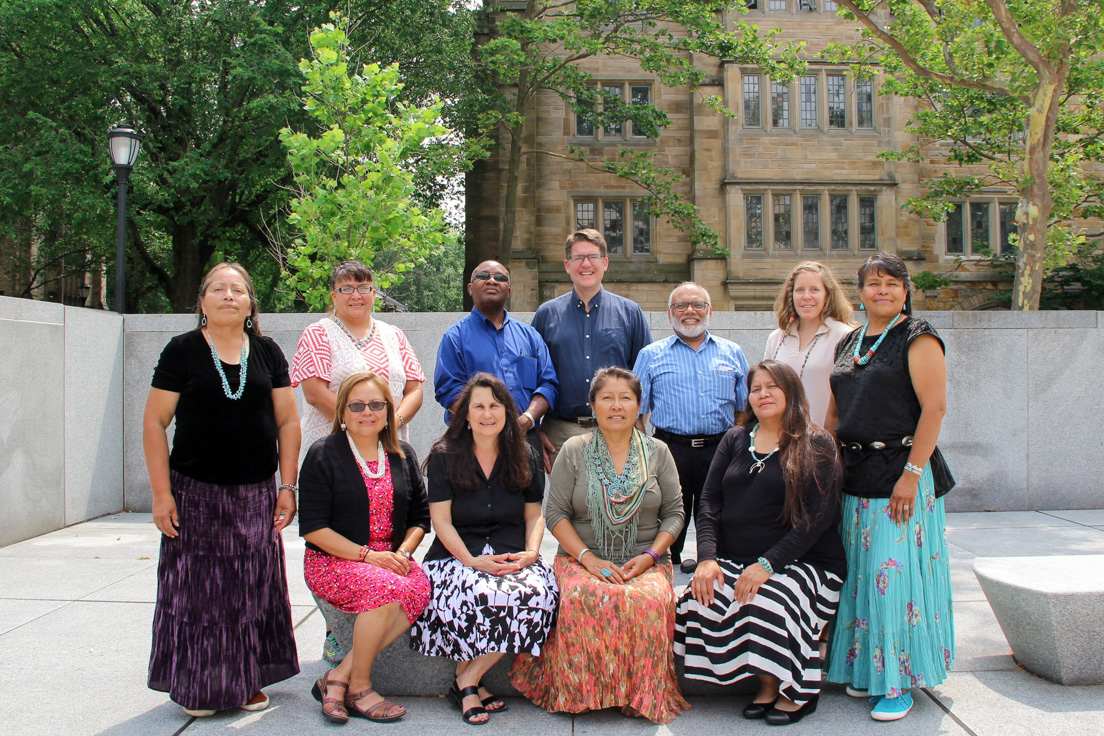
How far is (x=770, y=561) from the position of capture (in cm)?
342

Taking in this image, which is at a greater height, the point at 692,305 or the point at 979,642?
the point at 692,305

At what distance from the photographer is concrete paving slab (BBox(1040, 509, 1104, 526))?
7.13 m

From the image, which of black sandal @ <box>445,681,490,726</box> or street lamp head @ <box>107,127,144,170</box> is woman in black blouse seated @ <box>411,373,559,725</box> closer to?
black sandal @ <box>445,681,490,726</box>

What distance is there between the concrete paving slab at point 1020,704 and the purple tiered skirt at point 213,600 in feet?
9.62

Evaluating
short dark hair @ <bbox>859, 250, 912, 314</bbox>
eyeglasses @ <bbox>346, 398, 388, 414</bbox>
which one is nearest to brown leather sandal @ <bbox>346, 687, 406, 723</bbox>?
eyeglasses @ <bbox>346, 398, 388, 414</bbox>

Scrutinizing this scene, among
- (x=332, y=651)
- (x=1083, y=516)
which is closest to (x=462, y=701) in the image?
(x=332, y=651)

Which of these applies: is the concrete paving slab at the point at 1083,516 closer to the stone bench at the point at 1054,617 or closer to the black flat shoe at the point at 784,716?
the stone bench at the point at 1054,617

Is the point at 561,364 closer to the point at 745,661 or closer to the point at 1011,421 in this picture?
the point at 745,661

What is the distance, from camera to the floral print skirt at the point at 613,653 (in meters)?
3.37

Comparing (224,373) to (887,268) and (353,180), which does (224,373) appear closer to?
(887,268)

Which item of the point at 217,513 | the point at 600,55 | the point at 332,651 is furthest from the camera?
the point at 600,55

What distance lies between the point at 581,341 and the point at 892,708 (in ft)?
8.16

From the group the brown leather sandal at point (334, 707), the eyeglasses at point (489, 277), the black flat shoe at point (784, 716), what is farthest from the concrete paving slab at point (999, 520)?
the brown leather sandal at point (334, 707)

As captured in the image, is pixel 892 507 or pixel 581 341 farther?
pixel 581 341
